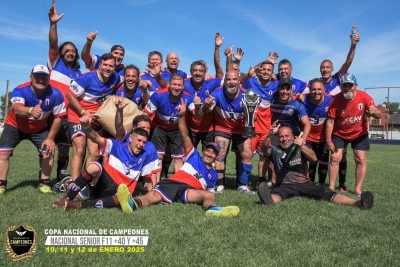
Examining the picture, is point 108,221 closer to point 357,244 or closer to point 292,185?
point 357,244

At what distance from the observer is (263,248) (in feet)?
11.5

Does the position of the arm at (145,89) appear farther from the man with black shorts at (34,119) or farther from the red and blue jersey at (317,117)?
the red and blue jersey at (317,117)

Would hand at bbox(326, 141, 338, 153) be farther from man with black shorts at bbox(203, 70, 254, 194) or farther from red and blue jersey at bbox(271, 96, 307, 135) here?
man with black shorts at bbox(203, 70, 254, 194)

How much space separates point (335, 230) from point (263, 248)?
46.9 inches

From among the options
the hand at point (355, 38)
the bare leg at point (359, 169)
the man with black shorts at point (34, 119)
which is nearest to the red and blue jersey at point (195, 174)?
the man with black shorts at point (34, 119)

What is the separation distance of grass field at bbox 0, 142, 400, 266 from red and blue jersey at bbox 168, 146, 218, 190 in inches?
16.8

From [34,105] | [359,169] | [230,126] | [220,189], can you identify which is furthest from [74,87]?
[359,169]

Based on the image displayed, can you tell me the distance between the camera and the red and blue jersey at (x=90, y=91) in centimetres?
638

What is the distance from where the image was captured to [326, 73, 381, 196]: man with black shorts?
692 cm

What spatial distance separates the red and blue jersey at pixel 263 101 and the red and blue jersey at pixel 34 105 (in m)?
3.84

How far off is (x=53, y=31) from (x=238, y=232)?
5.45 m

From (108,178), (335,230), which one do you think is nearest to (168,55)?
(108,178)

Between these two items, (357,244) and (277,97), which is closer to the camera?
(357,244)

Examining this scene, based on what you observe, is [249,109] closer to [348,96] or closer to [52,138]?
[348,96]
